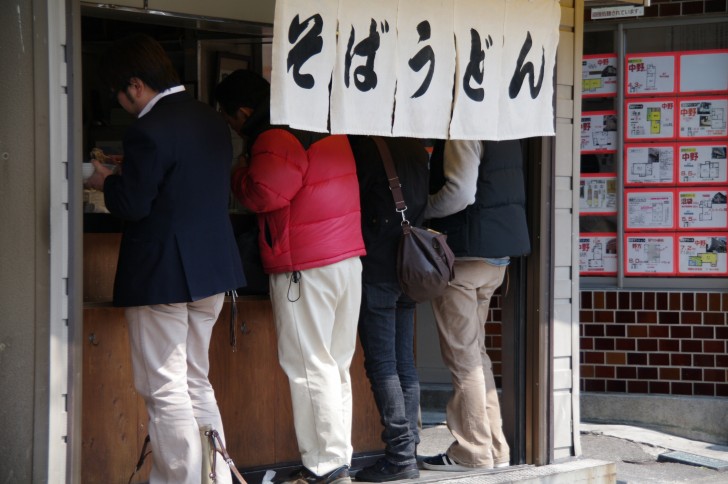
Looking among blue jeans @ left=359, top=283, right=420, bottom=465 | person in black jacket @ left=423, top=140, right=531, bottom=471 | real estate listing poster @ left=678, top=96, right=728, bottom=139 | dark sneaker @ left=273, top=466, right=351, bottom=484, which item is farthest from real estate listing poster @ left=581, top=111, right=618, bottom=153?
dark sneaker @ left=273, top=466, right=351, bottom=484

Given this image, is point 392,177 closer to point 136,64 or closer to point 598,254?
point 136,64

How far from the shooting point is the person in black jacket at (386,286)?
553cm

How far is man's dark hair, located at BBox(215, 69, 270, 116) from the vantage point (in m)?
5.40

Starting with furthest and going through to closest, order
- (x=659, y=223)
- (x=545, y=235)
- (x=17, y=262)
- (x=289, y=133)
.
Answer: (x=659, y=223) < (x=545, y=235) < (x=289, y=133) < (x=17, y=262)

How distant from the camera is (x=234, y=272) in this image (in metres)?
5.01

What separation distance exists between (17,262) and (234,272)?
963 mm

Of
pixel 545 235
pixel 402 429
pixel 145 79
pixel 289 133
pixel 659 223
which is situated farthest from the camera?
pixel 659 223

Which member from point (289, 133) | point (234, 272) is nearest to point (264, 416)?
point (234, 272)

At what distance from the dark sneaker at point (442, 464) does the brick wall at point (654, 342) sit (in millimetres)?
2553

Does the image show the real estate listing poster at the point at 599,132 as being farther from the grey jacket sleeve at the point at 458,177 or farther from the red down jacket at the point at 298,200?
the red down jacket at the point at 298,200

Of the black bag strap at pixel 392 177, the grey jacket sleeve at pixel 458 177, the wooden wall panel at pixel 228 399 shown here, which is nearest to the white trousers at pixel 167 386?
the wooden wall panel at pixel 228 399

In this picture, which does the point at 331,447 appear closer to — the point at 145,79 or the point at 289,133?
the point at 289,133

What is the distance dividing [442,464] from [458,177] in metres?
1.59

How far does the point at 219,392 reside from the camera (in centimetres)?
566
